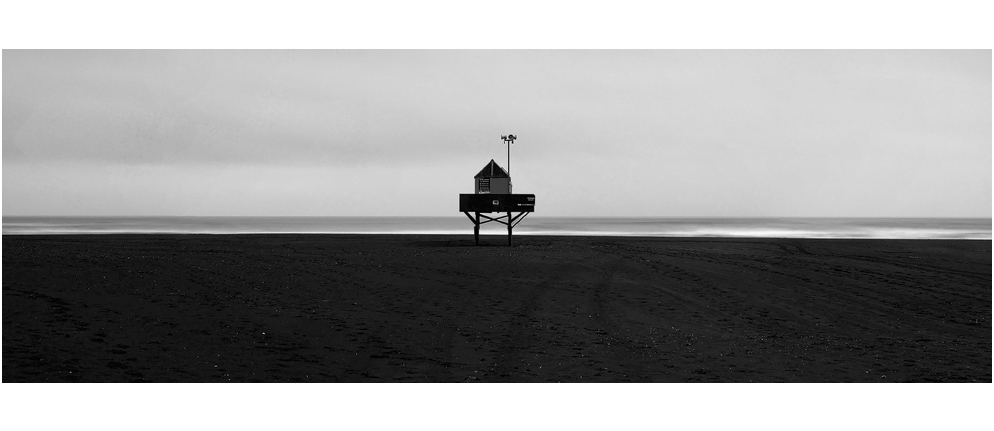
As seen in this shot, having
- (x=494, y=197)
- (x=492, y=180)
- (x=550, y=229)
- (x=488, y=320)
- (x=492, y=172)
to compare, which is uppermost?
(x=492, y=172)

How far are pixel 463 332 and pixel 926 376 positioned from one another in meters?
6.59

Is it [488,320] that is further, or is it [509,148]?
[509,148]

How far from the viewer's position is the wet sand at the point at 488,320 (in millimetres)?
9594

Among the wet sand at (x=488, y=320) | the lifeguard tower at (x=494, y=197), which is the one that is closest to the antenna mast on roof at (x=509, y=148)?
the lifeguard tower at (x=494, y=197)

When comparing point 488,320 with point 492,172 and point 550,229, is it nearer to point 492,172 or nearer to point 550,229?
point 492,172

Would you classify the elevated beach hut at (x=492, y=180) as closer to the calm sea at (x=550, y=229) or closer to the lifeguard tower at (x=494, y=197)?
the lifeguard tower at (x=494, y=197)

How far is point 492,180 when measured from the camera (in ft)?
99.3

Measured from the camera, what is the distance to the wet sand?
9.59 m

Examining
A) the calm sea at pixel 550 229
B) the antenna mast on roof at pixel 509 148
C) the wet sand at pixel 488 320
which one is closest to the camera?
the wet sand at pixel 488 320

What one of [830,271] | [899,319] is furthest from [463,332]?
[830,271]

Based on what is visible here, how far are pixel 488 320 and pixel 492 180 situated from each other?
1822cm

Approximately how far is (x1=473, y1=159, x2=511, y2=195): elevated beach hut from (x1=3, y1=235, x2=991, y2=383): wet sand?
9.31 m

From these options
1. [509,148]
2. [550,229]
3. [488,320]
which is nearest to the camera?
[488,320]

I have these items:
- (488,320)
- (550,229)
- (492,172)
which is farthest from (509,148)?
(550,229)
